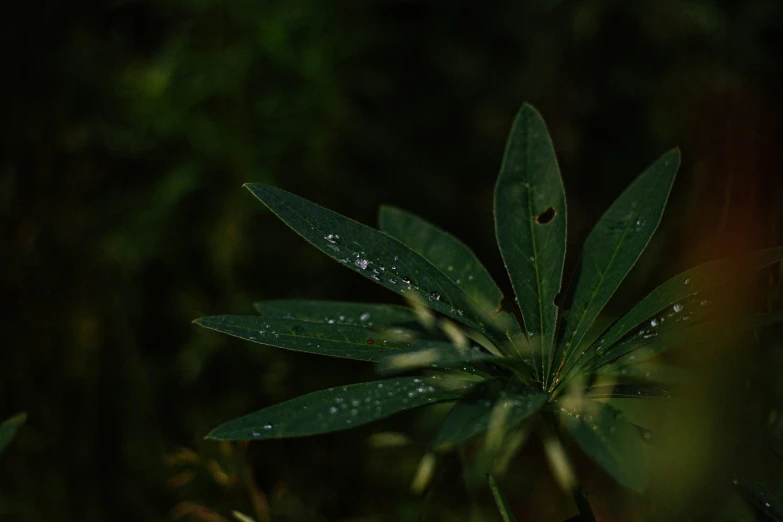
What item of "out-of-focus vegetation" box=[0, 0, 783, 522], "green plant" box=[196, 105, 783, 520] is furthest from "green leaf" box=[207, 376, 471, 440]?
"out-of-focus vegetation" box=[0, 0, 783, 522]

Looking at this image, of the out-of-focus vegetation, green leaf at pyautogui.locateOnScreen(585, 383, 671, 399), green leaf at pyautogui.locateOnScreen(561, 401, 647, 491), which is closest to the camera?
green leaf at pyautogui.locateOnScreen(561, 401, 647, 491)

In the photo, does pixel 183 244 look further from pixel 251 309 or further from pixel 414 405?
pixel 414 405

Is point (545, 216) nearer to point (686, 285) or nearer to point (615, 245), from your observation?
point (615, 245)

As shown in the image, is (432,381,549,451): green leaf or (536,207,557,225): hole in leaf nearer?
(432,381,549,451): green leaf

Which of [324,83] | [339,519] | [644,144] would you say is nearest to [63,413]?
[339,519]

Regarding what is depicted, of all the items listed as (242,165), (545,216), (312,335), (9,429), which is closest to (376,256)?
(312,335)

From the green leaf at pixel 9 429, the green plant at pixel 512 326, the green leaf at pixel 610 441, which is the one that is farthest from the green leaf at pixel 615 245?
the green leaf at pixel 9 429

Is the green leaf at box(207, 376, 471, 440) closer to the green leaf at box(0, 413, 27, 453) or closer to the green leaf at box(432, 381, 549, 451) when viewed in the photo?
the green leaf at box(432, 381, 549, 451)
